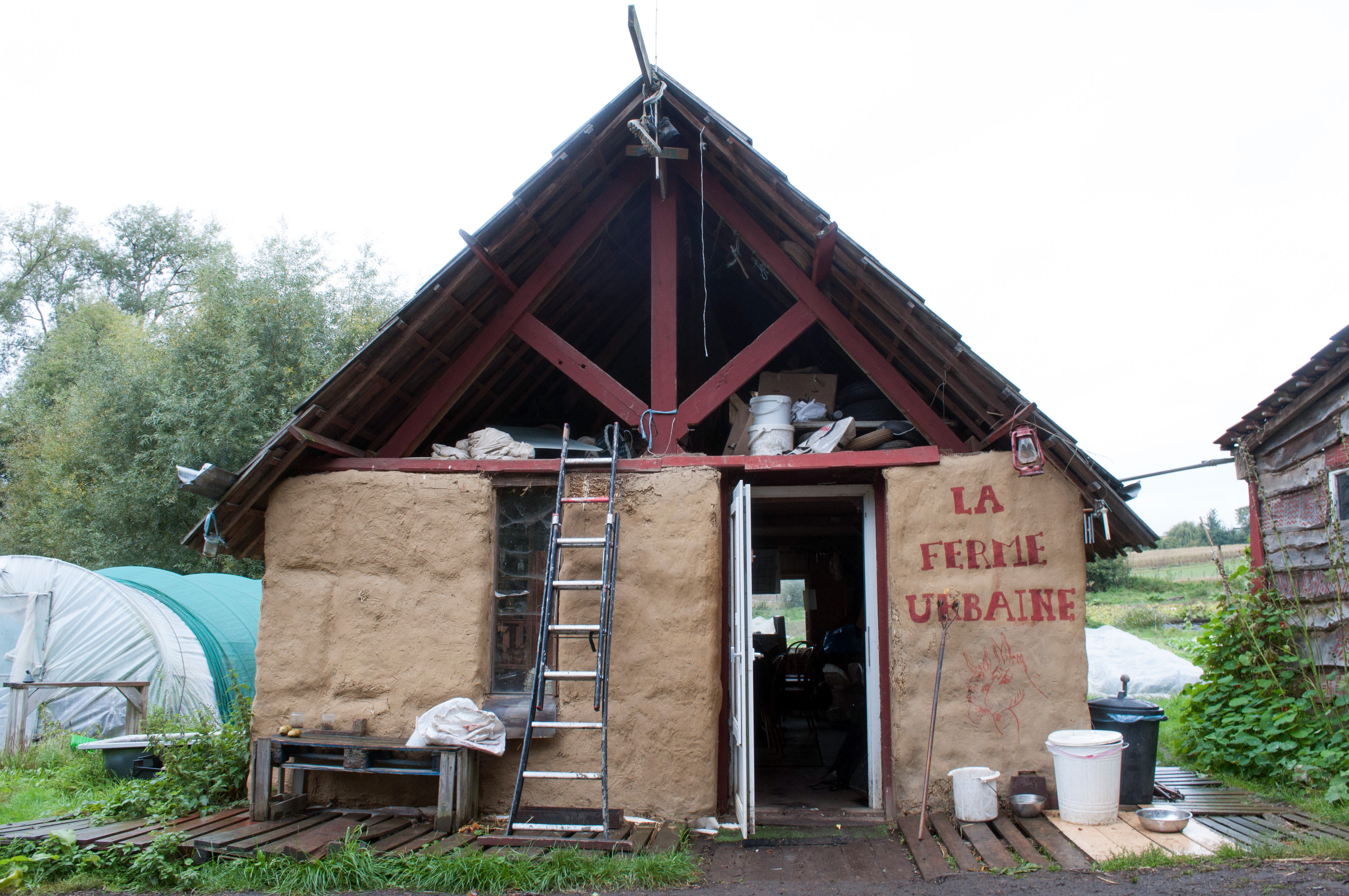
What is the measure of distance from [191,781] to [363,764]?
1.67 meters

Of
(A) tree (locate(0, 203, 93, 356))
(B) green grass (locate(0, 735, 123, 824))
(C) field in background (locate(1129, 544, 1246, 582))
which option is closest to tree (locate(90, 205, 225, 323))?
(A) tree (locate(0, 203, 93, 356))

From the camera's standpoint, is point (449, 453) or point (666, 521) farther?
point (449, 453)

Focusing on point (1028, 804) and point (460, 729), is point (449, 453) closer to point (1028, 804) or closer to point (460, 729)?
point (460, 729)

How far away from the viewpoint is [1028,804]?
17.0 feet

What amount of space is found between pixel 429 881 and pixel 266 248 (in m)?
17.6

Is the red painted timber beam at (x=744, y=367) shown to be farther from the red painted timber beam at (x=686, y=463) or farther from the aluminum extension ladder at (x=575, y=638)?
the aluminum extension ladder at (x=575, y=638)

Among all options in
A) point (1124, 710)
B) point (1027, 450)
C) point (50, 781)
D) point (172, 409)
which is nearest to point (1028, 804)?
point (1124, 710)

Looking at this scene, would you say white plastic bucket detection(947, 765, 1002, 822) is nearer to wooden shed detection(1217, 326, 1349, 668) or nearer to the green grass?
wooden shed detection(1217, 326, 1349, 668)

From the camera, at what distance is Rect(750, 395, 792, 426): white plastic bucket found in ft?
20.2

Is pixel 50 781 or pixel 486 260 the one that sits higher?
pixel 486 260

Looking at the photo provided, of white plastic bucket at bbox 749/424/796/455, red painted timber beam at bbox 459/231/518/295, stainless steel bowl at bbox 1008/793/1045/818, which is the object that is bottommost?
stainless steel bowl at bbox 1008/793/1045/818

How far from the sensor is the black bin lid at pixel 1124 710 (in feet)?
18.0

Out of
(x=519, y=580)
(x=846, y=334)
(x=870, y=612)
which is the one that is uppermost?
(x=846, y=334)

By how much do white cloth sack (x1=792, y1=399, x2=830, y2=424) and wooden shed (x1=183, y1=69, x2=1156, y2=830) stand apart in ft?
1.22
